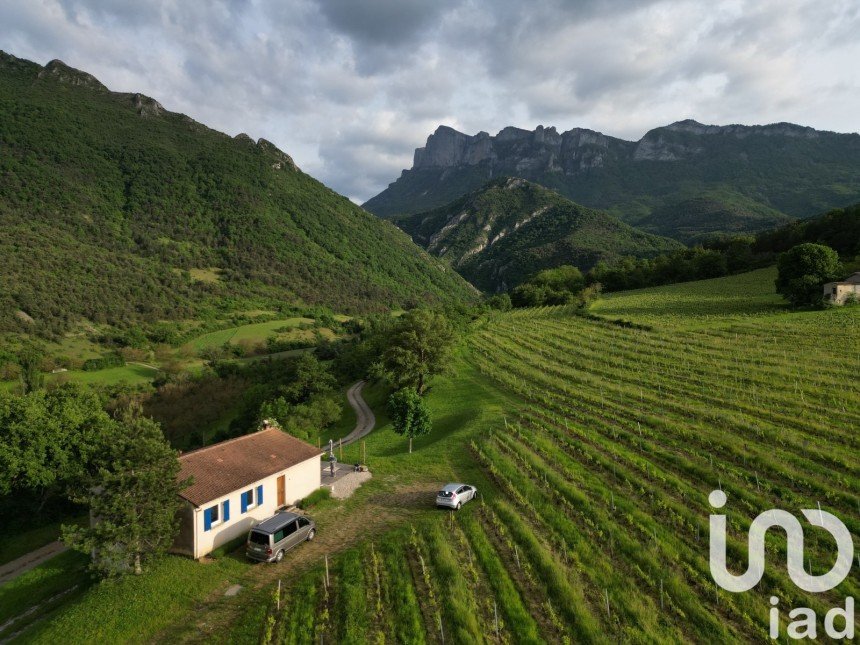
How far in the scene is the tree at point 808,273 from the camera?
5903 cm

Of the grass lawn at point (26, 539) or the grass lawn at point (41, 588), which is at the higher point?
the grass lawn at point (41, 588)

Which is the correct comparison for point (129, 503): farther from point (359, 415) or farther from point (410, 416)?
point (359, 415)

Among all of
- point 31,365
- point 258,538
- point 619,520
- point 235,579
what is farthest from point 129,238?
point 619,520

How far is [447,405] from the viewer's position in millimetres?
41406

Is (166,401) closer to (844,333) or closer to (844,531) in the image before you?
(844,531)

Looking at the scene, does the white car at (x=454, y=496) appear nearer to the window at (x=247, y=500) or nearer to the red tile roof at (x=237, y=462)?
the red tile roof at (x=237, y=462)

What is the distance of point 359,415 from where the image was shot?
1996 inches

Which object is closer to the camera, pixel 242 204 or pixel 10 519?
pixel 10 519

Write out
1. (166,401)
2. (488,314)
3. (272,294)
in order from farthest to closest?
(272,294), (488,314), (166,401)

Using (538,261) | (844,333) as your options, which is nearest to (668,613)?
(844,333)

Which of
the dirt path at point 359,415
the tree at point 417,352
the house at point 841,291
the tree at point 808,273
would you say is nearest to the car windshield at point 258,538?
the dirt path at point 359,415

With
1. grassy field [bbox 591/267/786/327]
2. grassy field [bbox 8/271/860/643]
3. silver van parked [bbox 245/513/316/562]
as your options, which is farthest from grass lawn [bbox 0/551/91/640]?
grassy field [bbox 591/267/786/327]

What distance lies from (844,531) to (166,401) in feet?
251
